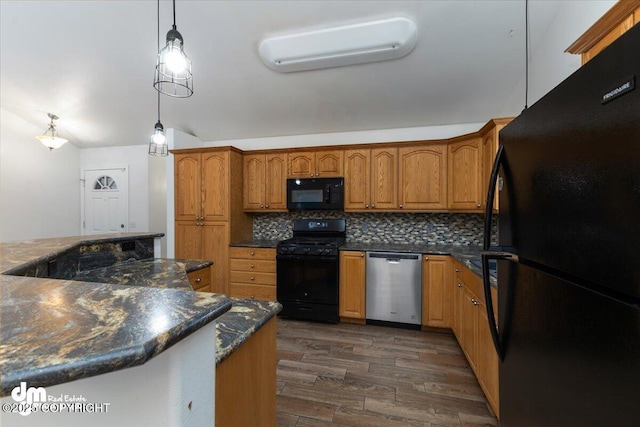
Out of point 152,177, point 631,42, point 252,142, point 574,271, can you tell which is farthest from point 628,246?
point 152,177

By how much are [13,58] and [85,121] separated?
4.09ft

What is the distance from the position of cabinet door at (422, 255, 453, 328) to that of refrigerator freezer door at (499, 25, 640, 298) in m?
2.10

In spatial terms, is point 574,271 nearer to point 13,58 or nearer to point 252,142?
point 252,142

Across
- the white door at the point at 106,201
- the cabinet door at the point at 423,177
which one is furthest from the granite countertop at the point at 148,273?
the white door at the point at 106,201

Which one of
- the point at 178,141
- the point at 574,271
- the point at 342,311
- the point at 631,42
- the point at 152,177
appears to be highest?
the point at 178,141

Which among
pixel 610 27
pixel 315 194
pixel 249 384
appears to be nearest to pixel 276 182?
pixel 315 194

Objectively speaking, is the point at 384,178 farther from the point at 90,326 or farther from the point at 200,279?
the point at 90,326

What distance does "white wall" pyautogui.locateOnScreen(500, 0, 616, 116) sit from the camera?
1696 millimetres

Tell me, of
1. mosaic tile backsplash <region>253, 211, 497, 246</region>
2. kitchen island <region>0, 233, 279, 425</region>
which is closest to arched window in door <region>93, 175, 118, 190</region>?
mosaic tile backsplash <region>253, 211, 497, 246</region>

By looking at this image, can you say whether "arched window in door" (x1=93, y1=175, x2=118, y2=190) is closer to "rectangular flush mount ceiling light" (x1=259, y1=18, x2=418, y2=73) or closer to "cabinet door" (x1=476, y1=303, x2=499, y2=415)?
"rectangular flush mount ceiling light" (x1=259, y1=18, x2=418, y2=73)

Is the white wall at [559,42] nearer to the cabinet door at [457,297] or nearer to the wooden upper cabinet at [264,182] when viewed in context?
the cabinet door at [457,297]

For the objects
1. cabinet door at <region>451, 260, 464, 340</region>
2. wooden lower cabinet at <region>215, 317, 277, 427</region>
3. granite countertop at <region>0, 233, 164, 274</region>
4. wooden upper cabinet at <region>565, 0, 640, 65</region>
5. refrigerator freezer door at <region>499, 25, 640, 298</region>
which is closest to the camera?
refrigerator freezer door at <region>499, 25, 640, 298</region>

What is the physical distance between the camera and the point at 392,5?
2.16 m

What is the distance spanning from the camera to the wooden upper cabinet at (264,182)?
370 centimetres
